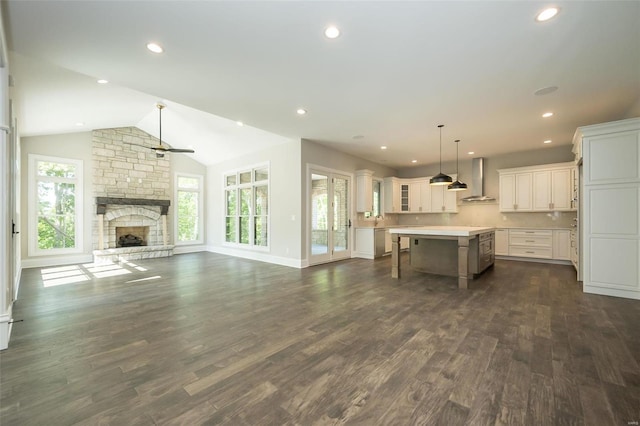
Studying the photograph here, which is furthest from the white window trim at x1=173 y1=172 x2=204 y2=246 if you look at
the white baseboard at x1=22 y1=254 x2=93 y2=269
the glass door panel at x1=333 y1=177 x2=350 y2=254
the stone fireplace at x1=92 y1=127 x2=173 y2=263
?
the glass door panel at x1=333 y1=177 x2=350 y2=254

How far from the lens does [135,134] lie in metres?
7.97

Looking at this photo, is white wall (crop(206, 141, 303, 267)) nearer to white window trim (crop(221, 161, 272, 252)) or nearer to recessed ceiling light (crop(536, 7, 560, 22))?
white window trim (crop(221, 161, 272, 252))

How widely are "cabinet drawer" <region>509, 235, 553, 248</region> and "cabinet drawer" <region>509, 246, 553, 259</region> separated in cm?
8

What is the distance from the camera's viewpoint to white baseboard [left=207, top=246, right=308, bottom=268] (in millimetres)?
6191

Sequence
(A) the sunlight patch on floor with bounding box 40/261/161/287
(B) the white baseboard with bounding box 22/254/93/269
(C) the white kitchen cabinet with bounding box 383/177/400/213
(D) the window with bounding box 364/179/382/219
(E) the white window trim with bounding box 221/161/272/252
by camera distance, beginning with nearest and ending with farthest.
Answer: (A) the sunlight patch on floor with bounding box 40/261/161/287 < (B) the white baseboard with bounding box 22/254/93/269 < (E) the white window trim with bounding box 221/161/272/252 < (D) the window with bounding box 364/179/382/219 < (C) the white kitchen cabinet with bounding box 383/177/400/213

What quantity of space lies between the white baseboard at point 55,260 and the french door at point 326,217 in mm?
5958

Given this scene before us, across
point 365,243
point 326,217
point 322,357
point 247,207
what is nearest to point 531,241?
point 365,243

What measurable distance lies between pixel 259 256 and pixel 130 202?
4058 millimetres

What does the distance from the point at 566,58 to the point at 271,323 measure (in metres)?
4.35

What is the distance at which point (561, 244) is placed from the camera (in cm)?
633

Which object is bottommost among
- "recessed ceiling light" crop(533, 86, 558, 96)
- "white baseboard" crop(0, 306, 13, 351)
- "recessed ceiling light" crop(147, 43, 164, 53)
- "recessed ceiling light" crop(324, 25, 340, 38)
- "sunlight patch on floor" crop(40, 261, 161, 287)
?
"sunlight patch on floor" crop(40, 261, 161, 287)

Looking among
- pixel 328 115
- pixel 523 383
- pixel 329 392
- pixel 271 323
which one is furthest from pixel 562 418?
pixel 328 115

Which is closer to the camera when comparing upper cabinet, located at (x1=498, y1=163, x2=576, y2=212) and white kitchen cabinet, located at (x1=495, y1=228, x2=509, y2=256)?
upper cabinet, located at (x1=498, y1=163, x2=576, y2=212)

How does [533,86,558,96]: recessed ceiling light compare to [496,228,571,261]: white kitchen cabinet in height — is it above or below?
above
